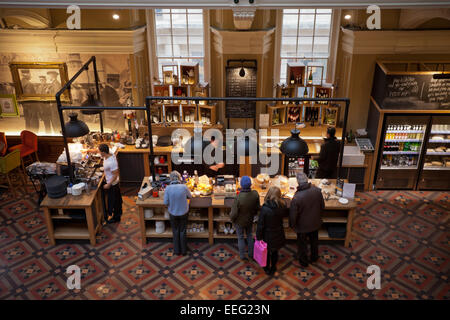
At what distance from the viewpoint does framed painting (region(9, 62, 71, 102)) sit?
886 cm

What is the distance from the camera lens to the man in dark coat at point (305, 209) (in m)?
5.79

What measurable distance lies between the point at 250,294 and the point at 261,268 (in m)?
0.58

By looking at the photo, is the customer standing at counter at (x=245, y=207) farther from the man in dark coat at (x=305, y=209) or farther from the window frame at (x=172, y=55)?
the window frame at (x=172, y=55)

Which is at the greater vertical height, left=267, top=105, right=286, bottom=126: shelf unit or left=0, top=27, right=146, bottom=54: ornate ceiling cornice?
left=0, top=27, right=146, bottom=54: ornate ceiling cornice

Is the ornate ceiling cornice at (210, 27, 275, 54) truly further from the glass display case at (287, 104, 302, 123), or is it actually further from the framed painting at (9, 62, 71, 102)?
the framed painting at (9, 62, 71, 102)

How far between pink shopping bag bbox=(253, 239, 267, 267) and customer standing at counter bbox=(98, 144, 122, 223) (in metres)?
2.82

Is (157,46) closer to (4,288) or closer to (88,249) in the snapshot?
(88,249)

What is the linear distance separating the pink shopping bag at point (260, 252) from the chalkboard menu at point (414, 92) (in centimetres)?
423

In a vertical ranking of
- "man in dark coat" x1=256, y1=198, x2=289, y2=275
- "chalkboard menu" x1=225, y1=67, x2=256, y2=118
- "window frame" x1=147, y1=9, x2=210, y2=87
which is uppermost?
"window frame" x1=147, y1=9, x2=210, y2=87

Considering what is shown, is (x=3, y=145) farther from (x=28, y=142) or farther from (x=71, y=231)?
(x=71, y=231)

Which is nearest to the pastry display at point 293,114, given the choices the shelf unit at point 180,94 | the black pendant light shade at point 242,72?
the black pendant light shade at point 242,72

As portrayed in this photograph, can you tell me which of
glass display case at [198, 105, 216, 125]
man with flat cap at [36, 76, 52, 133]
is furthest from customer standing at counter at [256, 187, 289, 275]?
man with flat cap at [36, 76, 52, 133]

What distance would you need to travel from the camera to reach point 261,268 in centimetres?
627

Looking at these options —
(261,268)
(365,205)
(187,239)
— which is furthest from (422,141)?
(187,239)
